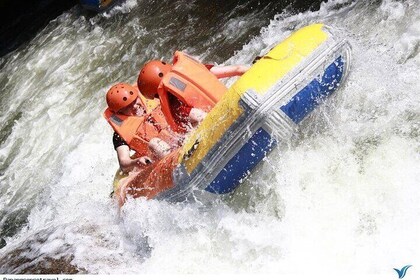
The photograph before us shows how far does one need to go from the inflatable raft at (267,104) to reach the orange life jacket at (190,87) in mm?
378

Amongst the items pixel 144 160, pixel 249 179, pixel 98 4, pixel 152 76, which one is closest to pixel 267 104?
pixel 249 179

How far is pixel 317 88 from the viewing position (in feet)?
11.2

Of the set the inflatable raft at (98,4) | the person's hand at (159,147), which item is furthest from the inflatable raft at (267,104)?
the inflatable raft at (98,4)

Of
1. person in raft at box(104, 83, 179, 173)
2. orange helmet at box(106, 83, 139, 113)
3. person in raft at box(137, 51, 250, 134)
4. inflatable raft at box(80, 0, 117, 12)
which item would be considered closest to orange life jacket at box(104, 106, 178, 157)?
person in raft at box(104, 83, 179, 173)

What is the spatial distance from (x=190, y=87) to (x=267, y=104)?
89cm

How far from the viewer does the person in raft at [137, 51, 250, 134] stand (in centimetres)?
405

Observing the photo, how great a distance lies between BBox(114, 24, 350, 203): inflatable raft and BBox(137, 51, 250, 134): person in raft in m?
0.37

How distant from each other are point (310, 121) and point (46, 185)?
11.3ft

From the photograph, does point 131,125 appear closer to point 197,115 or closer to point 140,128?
point 140,128

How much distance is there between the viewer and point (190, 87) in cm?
406

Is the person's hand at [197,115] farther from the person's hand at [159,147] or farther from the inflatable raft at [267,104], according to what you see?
the person's hand at [159,147]

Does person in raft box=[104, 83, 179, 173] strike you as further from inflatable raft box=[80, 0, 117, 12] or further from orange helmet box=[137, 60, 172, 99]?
inflatable raft box=[80, 0, 117, 12]

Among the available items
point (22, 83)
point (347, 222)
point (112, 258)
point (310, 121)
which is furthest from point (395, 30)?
point (22, 83)

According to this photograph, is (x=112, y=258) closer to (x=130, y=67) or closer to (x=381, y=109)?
(x=381, y=109)
